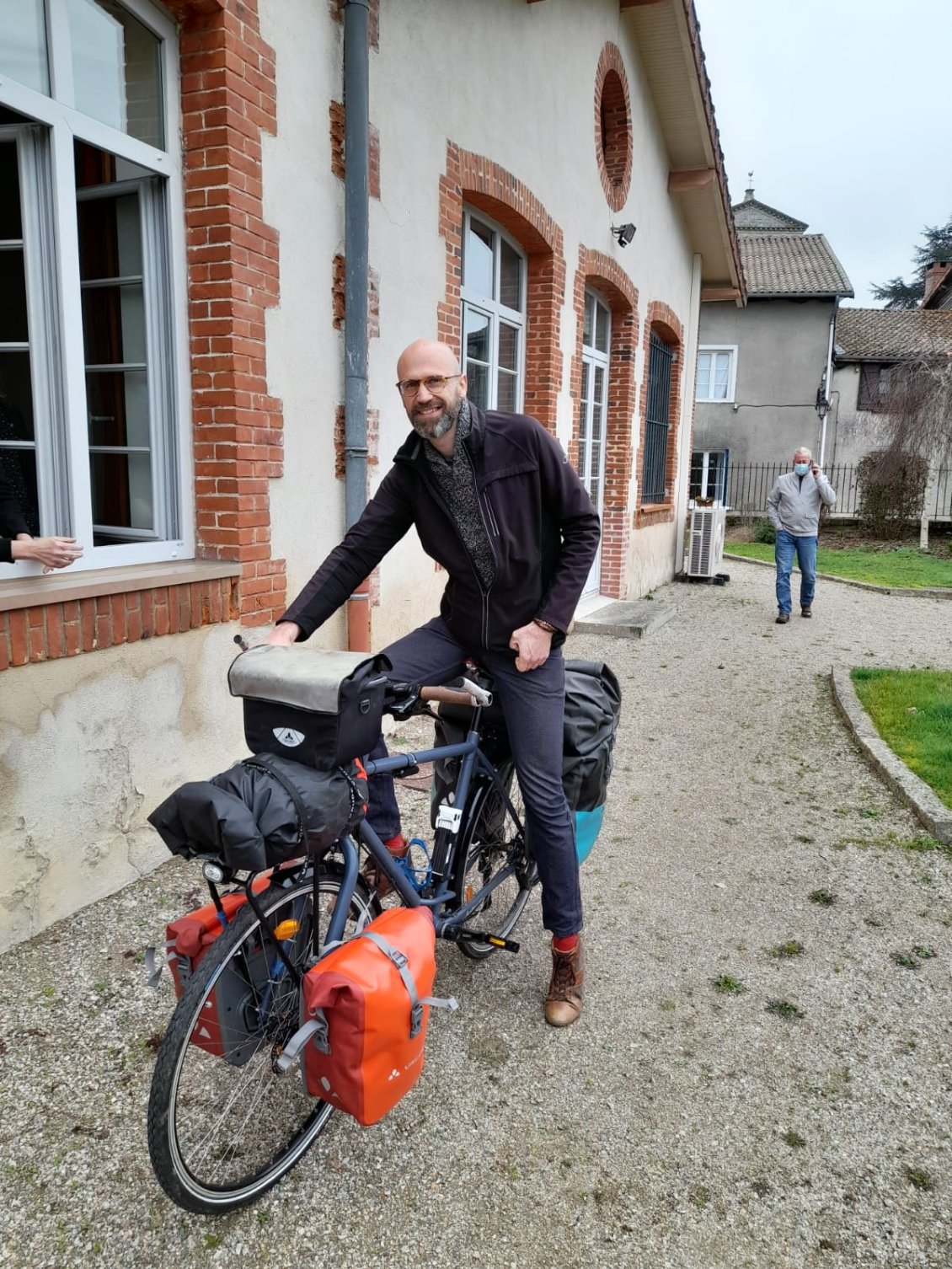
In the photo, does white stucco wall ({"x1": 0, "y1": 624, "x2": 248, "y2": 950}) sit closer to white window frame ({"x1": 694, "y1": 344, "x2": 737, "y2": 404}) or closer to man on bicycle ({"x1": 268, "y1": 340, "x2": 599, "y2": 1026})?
man on bicycle ({"x1": 268, "y1": 340, "x2": 599, "y2": 1026})

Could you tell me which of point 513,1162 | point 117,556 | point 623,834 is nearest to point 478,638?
point 513,1162

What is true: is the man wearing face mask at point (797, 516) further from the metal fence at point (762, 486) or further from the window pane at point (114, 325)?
the metal fence at point (762, 486)

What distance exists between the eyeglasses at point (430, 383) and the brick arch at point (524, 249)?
12.0 ft

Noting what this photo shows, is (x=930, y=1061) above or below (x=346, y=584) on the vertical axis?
below

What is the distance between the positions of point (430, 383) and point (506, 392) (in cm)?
583

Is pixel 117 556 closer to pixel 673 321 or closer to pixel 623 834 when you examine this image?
pixel 623 834

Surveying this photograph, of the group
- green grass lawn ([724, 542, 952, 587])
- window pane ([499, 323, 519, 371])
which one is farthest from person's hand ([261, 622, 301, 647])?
green grass lawn ([724, 542, 952, 587])

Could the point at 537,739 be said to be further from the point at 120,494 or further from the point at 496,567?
the point at 120,494

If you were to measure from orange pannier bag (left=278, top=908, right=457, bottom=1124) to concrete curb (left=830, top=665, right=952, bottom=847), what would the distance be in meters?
3.31

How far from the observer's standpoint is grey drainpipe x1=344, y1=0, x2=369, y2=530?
4.60m

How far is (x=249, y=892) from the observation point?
2.02 meters

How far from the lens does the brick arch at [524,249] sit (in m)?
6.04

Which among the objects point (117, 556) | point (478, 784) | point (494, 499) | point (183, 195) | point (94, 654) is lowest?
point (478, 784)

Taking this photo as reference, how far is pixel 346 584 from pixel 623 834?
94.3 inches
